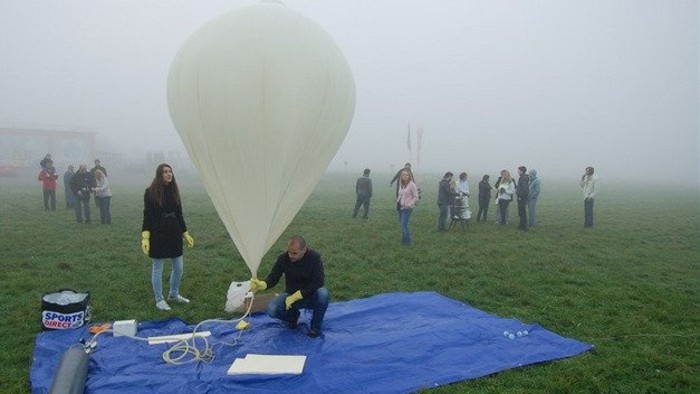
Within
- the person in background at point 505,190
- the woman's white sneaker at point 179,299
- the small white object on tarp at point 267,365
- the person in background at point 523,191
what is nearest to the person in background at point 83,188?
the woman's white sneaker at point 179,299

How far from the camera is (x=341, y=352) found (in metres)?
5.16

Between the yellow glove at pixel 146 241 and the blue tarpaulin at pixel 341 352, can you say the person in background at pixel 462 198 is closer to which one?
the blue tarpaulin at pixel 341 352

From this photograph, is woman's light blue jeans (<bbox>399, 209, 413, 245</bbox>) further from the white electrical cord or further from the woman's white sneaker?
the white electrical cord

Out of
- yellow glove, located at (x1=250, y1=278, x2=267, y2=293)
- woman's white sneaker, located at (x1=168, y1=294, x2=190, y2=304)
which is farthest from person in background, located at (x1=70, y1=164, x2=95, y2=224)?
yellow glove, located at (x1=250, y1=278, x2=267, y2=293)

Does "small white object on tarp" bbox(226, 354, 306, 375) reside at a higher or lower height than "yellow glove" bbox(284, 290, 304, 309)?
lower

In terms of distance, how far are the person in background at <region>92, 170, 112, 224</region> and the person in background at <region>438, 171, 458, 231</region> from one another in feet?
29.6

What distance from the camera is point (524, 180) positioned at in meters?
13.8

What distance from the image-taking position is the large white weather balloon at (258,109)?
193 inches

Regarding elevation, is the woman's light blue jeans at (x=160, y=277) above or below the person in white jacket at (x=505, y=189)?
below

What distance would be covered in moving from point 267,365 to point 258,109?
256 cm

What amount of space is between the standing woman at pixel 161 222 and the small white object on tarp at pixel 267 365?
2124mm

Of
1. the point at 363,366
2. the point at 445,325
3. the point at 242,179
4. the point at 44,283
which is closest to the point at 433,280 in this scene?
the point at 445,325

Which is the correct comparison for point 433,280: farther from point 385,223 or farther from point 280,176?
point 385,223

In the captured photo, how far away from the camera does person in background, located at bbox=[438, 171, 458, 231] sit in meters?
13.2
